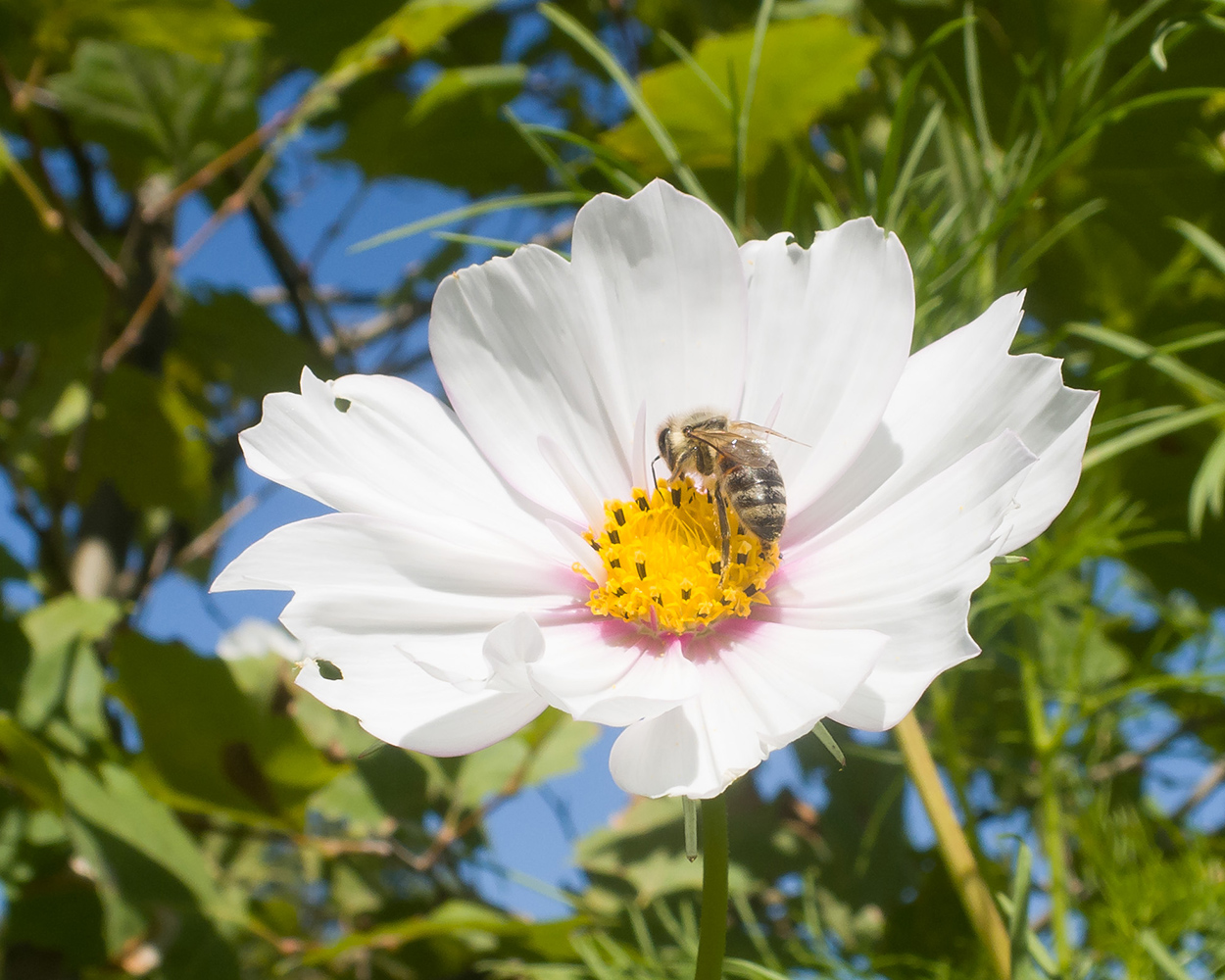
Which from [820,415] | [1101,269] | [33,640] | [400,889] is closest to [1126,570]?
[1101,269]

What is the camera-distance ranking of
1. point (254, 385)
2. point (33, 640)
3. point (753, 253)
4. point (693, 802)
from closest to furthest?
point (693, 802) → point (753, 253) → point (33, 640) → point (254, 385)

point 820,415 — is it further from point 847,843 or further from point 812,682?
point 847,843

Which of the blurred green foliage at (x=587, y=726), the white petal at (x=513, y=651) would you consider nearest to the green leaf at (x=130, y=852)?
the blurred green foliage at (x=587, y=726)

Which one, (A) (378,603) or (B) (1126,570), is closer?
(A) (378,603)

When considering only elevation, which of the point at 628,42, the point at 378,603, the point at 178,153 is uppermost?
the point at 628,42

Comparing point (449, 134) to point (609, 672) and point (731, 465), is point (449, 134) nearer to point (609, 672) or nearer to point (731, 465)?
point (731, 465)

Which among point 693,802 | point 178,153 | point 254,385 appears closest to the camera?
point 693,802

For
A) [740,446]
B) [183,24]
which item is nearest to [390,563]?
[740,446]

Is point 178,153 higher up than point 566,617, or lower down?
higher up

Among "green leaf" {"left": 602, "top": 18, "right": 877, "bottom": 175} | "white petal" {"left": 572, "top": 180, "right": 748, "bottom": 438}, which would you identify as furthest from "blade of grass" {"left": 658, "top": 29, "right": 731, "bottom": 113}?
"white petal" {"left": 572, "top": 180, "right": 748, "bottom": 438}
